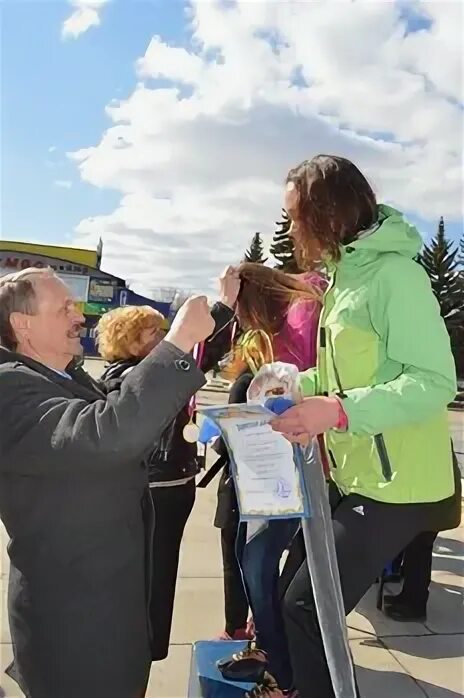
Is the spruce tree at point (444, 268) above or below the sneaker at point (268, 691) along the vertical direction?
above

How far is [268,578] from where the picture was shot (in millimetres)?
2936

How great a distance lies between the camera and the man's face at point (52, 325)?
1.91 m

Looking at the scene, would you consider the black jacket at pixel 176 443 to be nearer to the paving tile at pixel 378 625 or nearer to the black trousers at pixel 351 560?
the black trousers at pixel 351 560

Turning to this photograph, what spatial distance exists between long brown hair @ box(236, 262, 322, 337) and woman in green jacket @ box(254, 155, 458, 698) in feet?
2.78

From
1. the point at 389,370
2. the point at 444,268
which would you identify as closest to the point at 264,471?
the point at 389,370

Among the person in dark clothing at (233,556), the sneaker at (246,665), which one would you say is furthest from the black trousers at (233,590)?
the sneaker at (246,665)

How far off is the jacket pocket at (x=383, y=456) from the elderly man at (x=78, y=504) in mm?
692

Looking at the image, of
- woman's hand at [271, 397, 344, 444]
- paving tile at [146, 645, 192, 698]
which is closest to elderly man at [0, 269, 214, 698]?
woman's hand at [271, 397, 344, 444]

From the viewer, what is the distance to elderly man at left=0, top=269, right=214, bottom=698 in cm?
161

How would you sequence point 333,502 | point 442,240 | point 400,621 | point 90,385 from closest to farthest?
1. point 90,385
2. point 333,502
3. point 400,621
4. point 442,240

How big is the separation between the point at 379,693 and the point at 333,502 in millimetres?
1339

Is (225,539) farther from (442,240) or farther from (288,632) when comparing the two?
(442,240)

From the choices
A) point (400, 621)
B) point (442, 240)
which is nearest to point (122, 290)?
point (442, 240)

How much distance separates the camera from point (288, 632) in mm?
2271
